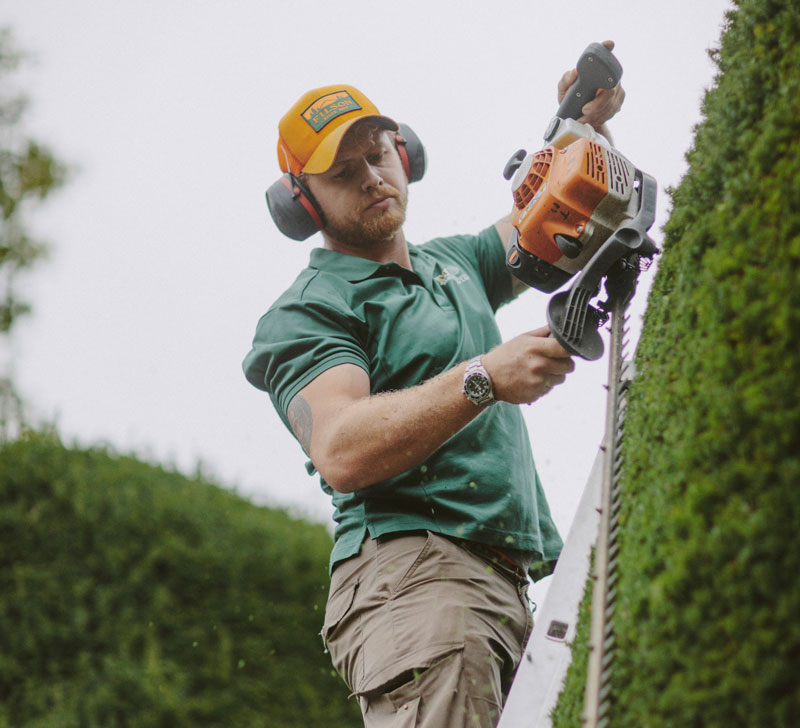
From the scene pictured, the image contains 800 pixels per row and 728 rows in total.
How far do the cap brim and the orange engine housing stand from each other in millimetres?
884

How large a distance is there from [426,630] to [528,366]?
2.51 feet

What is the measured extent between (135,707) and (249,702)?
2.31ft

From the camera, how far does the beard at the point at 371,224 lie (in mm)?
2857

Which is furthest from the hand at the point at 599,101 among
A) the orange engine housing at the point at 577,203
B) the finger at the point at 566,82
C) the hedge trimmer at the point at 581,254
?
the orange engine housing at the point at 577,203

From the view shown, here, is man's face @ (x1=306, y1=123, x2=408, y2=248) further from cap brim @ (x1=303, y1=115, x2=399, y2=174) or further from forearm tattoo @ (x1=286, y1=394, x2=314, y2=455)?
forearm tattoo @ (x1=286, y1=394, x2=314, y2=455)

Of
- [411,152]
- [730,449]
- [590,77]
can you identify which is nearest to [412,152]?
[411,152]

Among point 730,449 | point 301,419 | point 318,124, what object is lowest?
point 301,419

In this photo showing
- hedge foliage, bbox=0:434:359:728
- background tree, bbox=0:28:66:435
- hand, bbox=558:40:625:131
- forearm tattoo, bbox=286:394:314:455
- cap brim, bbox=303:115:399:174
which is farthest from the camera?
background tree, bbox=0:28:66:435

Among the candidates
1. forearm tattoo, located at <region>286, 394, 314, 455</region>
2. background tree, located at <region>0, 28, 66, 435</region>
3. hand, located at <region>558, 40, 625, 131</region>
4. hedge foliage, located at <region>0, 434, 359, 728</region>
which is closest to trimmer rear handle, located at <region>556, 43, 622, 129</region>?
hand, located at <region>558, 40, 625, 131</region>

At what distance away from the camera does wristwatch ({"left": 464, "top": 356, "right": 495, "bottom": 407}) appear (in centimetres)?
201

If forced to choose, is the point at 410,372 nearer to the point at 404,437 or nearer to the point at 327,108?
the point at 404,437

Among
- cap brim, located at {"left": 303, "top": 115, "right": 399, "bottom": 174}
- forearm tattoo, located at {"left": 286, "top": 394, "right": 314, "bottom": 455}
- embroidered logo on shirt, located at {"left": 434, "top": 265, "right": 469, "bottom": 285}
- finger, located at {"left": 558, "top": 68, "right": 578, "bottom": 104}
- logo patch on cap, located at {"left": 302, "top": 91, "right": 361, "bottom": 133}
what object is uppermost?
finger, located at {"left": 558, "top": 68, "right": 578, "bottom": 104}

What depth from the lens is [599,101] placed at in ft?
8.30

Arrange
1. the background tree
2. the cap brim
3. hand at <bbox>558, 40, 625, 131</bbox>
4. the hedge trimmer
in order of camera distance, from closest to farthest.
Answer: the hedge trimmer → hand at <bbox>558, 40, 625, 131</bbox> → the cap brim → the background tree
